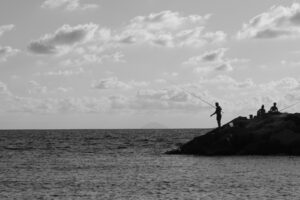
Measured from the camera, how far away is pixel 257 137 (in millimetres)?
48656

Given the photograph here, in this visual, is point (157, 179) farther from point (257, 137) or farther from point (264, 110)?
point (264, 110)

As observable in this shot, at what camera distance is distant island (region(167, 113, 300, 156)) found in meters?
47.4

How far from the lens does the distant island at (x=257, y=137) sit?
47.4m

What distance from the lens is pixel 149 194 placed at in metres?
27.2

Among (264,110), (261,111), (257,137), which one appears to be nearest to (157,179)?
(257,137)

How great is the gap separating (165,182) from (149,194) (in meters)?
4.68

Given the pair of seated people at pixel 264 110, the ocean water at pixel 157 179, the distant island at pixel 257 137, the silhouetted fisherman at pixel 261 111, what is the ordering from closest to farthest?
the ocean water at pixel 157 179, the distant island at pixel 257 137, the pair of seated people at pixel 264 110, the silhouetted fisherman at pixel 261 111

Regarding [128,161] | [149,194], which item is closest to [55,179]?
[149,194]

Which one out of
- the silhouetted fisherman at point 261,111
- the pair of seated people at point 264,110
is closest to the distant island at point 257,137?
the pair of seated people at point 264,110

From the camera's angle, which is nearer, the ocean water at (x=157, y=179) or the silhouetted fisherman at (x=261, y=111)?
the ocean water at (x=157, y=179)

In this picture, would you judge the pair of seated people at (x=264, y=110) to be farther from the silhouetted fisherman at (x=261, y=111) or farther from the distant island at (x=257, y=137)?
the distant island at (x=257, y=137)

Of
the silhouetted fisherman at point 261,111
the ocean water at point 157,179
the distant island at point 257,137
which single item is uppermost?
the silhouetted fisherman at point 261,111

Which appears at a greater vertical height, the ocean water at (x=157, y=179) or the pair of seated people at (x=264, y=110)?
the pair of seated people at (x=264, y=110)

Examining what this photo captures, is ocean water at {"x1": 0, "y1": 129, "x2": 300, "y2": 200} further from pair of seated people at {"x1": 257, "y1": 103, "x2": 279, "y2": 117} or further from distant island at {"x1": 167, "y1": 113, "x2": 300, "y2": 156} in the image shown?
pair of seated people at {"x1": 257, "y1": 103, "x2": 279, "y2": 117}
